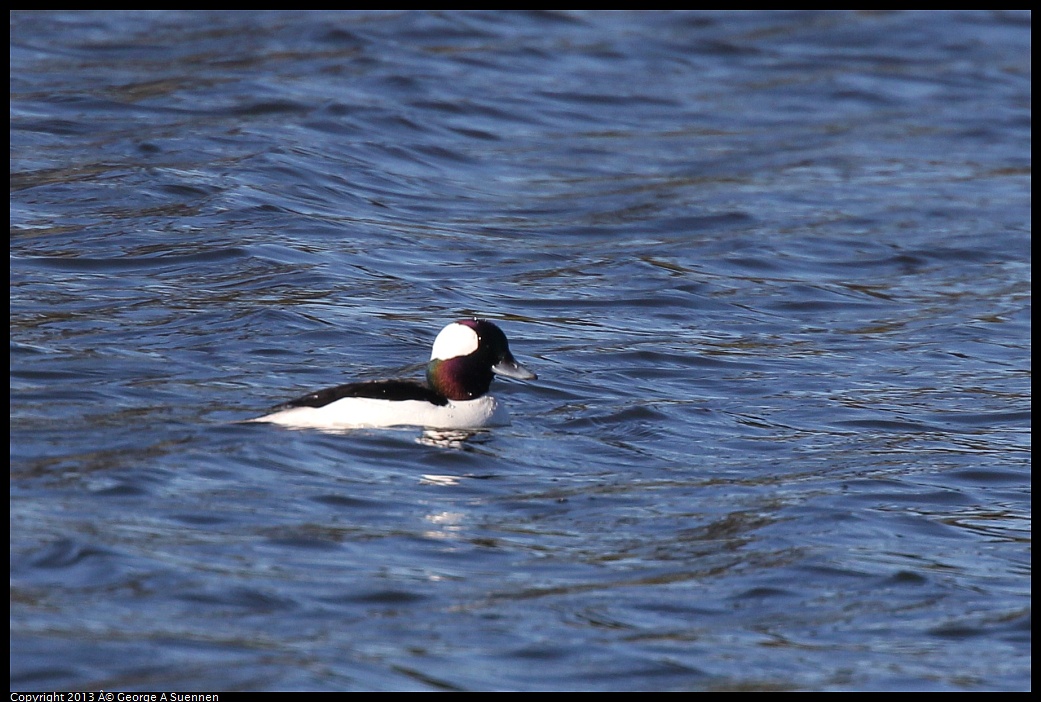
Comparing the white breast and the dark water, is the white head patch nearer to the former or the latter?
the white breast

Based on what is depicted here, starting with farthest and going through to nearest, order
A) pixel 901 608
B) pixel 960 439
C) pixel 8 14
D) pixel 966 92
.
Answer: pixel 966 92 → pixel 8 14 → pixel 960 439 → pixel 901 608

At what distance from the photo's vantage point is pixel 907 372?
1177 centimetres

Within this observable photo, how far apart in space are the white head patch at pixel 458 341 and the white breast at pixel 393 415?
282 mm

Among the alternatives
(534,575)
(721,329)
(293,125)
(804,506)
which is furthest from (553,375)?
(293,125)

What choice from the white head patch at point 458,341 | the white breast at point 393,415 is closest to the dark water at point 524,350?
the white breast at point 393,415

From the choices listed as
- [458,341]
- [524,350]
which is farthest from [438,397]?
[524,350]

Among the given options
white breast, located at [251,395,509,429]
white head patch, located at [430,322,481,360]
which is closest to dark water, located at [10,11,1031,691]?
white breast, located at [251,395,509,429]

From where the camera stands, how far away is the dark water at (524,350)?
633 centimetres

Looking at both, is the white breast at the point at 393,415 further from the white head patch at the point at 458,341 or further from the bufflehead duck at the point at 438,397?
the white head patch at the point at 458,341

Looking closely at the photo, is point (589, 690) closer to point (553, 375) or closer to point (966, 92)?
point (553, 375)

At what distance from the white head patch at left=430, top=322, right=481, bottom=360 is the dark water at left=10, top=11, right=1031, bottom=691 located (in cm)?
A: 57

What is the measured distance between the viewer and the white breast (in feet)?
28.5

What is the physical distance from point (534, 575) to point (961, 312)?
780 cm

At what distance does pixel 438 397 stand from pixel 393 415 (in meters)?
0.46
